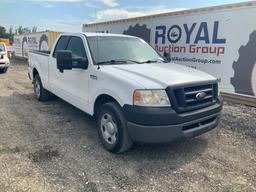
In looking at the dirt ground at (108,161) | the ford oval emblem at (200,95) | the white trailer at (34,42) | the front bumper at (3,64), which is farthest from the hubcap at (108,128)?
the white trailer at (34,42)

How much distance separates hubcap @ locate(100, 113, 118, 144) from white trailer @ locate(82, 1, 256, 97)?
516cm

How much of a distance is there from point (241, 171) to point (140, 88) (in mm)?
1907

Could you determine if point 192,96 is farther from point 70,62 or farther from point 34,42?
point 34,42

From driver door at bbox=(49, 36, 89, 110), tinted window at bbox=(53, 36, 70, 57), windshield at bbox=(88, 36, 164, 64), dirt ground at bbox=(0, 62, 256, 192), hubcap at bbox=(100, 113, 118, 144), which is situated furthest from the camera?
tinted window at bbox=(53, 36, 70, 57)

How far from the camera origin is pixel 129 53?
203 inches

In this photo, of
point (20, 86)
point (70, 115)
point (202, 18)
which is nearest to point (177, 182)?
point (70, 115)

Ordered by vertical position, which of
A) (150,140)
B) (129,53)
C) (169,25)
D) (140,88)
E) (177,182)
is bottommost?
(177,182)

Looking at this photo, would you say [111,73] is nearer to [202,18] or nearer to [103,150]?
[103,150]

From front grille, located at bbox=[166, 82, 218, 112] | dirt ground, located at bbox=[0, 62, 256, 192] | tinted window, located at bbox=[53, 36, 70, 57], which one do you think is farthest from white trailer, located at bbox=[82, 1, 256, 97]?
tinted window, located at bbox=[53, 36, 70, 57]

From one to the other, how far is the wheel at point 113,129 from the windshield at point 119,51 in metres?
0.99

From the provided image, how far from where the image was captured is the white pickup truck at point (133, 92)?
374 cm

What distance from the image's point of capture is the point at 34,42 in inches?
889

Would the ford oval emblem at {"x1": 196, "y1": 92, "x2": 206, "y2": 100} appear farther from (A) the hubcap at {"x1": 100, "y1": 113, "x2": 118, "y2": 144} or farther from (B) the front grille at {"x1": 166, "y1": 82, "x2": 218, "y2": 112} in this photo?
(A) the hubcap at {"x1": 100, "y1": 113, "x2": 118, "y2": 144}

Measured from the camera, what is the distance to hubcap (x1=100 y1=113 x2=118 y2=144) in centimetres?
422
